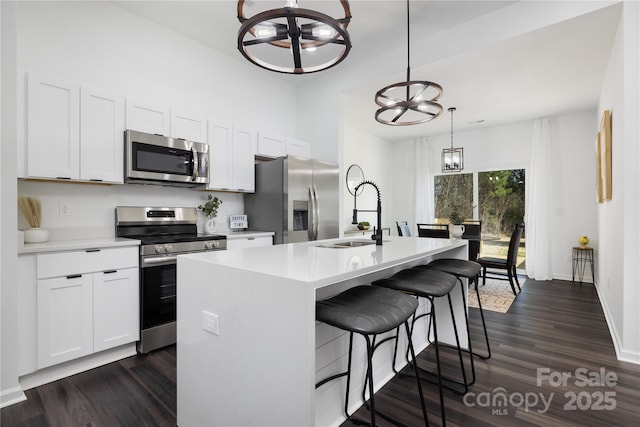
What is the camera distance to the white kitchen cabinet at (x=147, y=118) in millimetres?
2808

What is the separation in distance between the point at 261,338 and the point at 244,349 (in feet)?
0.41

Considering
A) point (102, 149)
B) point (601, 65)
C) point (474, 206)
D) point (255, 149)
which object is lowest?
point (474, 206)

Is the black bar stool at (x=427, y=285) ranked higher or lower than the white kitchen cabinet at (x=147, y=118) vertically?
lower

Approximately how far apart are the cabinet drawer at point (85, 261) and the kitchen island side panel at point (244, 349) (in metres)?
1.16

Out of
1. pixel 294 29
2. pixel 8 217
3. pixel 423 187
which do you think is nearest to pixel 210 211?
pixel 8 217

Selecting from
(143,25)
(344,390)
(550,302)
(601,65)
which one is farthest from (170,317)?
(601,65)

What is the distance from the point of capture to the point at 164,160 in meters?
2.99

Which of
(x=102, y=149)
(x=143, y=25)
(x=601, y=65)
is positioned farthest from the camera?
(x=601, y=65)

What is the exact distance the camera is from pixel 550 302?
3.96 metres

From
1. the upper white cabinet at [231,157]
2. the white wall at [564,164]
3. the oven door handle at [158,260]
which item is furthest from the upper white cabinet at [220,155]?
the white wall at [564,164]

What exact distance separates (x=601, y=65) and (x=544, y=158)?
2122mm

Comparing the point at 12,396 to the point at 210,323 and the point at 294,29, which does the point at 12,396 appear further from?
the point at 294,29

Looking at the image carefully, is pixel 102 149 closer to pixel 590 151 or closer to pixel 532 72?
pixel 532 72

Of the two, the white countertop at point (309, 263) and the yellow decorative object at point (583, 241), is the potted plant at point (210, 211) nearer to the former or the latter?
the white countertop at point (309, 263)
